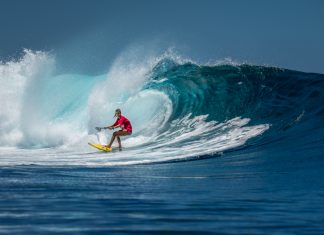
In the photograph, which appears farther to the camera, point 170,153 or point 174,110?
point 174,110

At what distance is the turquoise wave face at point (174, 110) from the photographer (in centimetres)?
1319

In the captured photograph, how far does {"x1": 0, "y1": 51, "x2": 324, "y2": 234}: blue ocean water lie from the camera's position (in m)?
4.00

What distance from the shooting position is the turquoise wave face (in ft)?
43.3

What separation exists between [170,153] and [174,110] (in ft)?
20.8

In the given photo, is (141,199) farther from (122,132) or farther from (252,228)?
(122,132)

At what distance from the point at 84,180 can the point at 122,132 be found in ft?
25.2

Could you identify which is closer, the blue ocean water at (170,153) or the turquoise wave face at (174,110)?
the blue ocean water at (170,153)

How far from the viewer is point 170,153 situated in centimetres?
1229

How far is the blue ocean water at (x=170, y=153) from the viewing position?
3996mm

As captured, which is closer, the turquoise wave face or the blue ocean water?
the blue ocean water

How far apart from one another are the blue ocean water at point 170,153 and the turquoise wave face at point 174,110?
5 centimetres

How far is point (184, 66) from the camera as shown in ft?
68.5

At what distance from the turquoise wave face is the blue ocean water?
5 centimetres

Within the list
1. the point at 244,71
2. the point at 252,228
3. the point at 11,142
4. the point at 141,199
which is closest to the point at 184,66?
the point at 244,71
